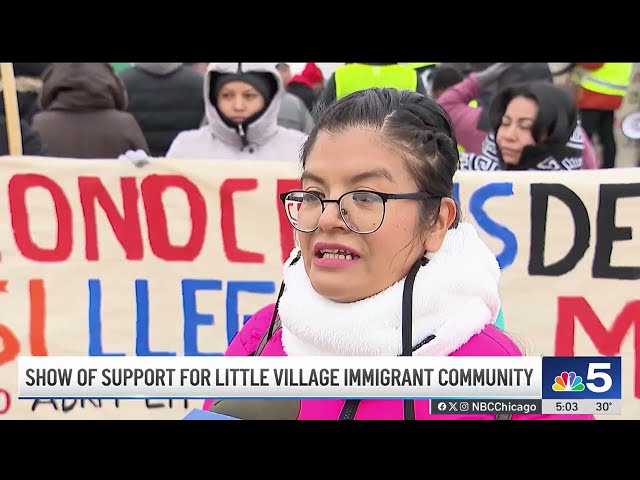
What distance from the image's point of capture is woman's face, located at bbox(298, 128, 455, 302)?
124 centimetres

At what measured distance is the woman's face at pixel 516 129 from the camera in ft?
11.7

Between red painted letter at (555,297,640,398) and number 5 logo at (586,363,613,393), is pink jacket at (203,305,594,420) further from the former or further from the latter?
red painted letter at (555,297,640,398)

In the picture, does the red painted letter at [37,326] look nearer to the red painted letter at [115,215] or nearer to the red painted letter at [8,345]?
the red painted letter at [8,345]

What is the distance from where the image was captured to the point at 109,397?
55.4 inches

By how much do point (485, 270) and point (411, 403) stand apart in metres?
0.23

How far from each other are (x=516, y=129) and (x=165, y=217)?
145cm

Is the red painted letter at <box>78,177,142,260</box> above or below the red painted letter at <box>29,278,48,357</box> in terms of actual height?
above

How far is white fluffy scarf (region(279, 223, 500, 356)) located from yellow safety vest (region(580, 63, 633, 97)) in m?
3.16

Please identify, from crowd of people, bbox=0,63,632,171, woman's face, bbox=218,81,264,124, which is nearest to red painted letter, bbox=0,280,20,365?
crowd of people, bbox=0,63,632,171

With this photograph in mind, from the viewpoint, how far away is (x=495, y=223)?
10.2 ft

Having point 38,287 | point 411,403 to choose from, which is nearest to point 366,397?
point 411,403

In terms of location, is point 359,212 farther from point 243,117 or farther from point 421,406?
point 243,117

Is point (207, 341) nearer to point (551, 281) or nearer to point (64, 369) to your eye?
point (551, 281)

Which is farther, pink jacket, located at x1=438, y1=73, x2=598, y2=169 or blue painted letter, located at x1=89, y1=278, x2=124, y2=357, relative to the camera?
pink jacket, located at x1=438, y1=73, x2=598, y2=169
